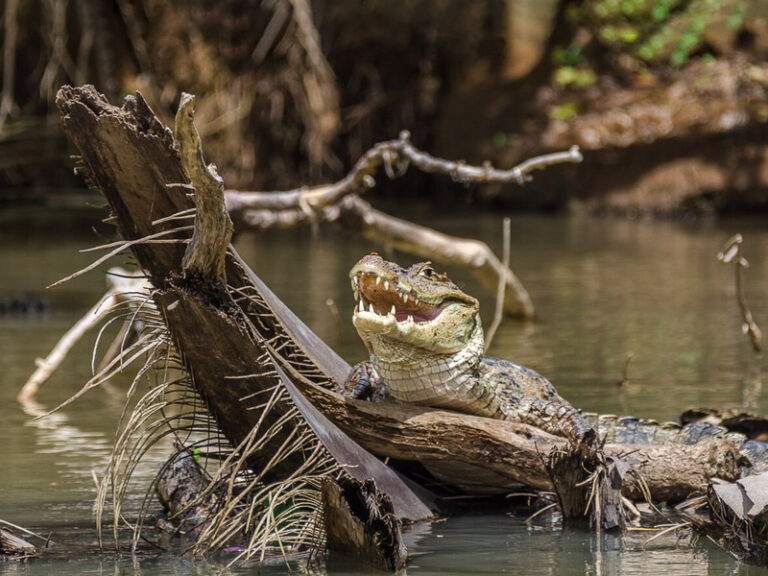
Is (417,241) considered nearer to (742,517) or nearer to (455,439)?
(455,439)

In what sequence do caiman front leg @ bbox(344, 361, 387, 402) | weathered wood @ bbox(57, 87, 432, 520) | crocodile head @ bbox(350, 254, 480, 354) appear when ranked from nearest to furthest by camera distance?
weathered wood @ bbox(57, 87, 432, 520)
crocodile head @ bbox(350, 254, 480, 354)
caiman front leg @ bbox(344, 361, 387, 402)

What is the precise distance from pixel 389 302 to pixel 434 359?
296mm

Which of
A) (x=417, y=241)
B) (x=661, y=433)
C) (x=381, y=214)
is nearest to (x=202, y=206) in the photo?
A: (x=661, y=433)

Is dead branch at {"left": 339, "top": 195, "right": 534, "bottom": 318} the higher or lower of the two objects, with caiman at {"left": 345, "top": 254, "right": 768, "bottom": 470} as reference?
higher

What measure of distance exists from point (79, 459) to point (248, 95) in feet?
50.6

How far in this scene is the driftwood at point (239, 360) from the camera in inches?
195

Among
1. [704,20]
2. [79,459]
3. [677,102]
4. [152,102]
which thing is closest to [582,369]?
[79,459]

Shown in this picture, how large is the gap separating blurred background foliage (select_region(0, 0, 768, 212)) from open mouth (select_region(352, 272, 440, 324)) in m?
14.2

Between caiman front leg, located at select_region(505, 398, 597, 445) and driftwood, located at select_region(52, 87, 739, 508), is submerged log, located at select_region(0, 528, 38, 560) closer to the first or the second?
driftwood, located at select_region(52, 87, 739, 508)

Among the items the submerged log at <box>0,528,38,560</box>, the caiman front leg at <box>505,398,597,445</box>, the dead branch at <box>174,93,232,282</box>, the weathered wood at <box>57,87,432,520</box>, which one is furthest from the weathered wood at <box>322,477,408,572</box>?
the submerged log at <box>0,528,38,560</box>

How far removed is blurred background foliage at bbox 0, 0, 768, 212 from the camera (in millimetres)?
21219

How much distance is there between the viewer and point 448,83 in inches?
1077

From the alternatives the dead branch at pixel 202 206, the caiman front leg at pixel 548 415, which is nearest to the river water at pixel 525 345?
the caiman front leg at pixel 548 415

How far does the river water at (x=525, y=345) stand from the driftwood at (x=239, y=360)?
1.12ft
